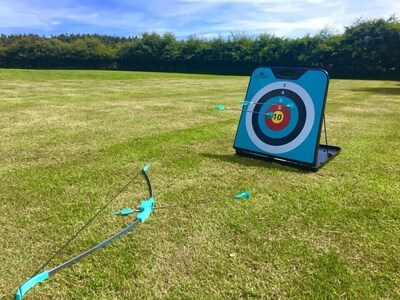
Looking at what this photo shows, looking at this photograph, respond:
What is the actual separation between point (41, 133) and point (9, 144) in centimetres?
75

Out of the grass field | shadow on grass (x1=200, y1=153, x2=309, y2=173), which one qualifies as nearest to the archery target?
shadow on grass (x1=200, y1=153, x2=309, y2=173)

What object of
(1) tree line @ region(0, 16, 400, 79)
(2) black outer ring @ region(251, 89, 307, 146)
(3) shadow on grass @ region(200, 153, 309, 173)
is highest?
(1) tree line @ region(0, 16, 400, 79)

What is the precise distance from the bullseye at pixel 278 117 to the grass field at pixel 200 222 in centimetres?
54

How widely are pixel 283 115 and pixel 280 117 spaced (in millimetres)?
45

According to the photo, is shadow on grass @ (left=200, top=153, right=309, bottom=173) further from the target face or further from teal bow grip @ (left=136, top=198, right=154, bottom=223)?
teal bow grip @ (left=136, top=198, right=154, bottom=223)

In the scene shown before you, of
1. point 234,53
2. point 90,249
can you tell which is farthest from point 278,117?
point 234,53

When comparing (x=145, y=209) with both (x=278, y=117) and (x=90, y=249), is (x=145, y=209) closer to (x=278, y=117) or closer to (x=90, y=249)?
(x=90, y=249)

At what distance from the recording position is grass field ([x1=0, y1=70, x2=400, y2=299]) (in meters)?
1.88

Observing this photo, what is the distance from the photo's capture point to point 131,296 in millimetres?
1789

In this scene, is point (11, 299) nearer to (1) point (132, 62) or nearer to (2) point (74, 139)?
(2) point (74, 139)

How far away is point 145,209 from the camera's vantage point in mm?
2697

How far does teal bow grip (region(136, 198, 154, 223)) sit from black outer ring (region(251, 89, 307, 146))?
6.05 feet

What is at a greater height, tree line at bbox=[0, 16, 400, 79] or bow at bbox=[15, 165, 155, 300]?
tree line at bbox=[0, 16, 400, 79]

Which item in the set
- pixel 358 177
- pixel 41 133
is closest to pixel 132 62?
pixel 41 133
